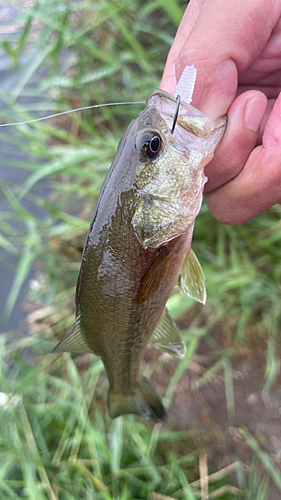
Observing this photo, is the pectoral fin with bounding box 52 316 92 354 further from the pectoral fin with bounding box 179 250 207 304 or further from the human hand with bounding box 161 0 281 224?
the human hand with bounding box 161 0 281 224

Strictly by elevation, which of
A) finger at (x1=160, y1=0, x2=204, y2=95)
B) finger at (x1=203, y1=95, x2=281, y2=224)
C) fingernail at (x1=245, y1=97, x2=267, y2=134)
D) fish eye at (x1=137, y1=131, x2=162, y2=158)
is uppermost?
finger at (x1=160, y1=0, x2=204, y2=95)

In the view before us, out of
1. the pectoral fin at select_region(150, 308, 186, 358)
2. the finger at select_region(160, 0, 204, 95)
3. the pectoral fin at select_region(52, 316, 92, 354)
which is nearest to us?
the pectoral fin at select_region(52, 316, 92, 354)

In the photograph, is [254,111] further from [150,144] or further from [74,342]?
[74,342]

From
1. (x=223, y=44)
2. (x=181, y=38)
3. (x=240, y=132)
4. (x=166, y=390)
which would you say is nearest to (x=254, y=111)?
(x=240, y=132)

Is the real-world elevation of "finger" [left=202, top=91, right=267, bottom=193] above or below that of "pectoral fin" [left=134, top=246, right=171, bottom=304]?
above

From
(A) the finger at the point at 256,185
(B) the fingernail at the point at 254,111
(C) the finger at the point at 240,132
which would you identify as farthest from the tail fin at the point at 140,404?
(B) the fingernail at the point at 254,111

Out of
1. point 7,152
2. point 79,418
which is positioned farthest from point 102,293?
point 7,152

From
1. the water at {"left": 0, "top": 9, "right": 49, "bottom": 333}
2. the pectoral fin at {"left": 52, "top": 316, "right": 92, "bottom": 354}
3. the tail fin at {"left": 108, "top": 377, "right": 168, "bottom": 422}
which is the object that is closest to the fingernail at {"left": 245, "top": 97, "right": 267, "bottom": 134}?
the pectoral fin at {"left": 52, "top": 316, "right": 92, "bottom": 354}
